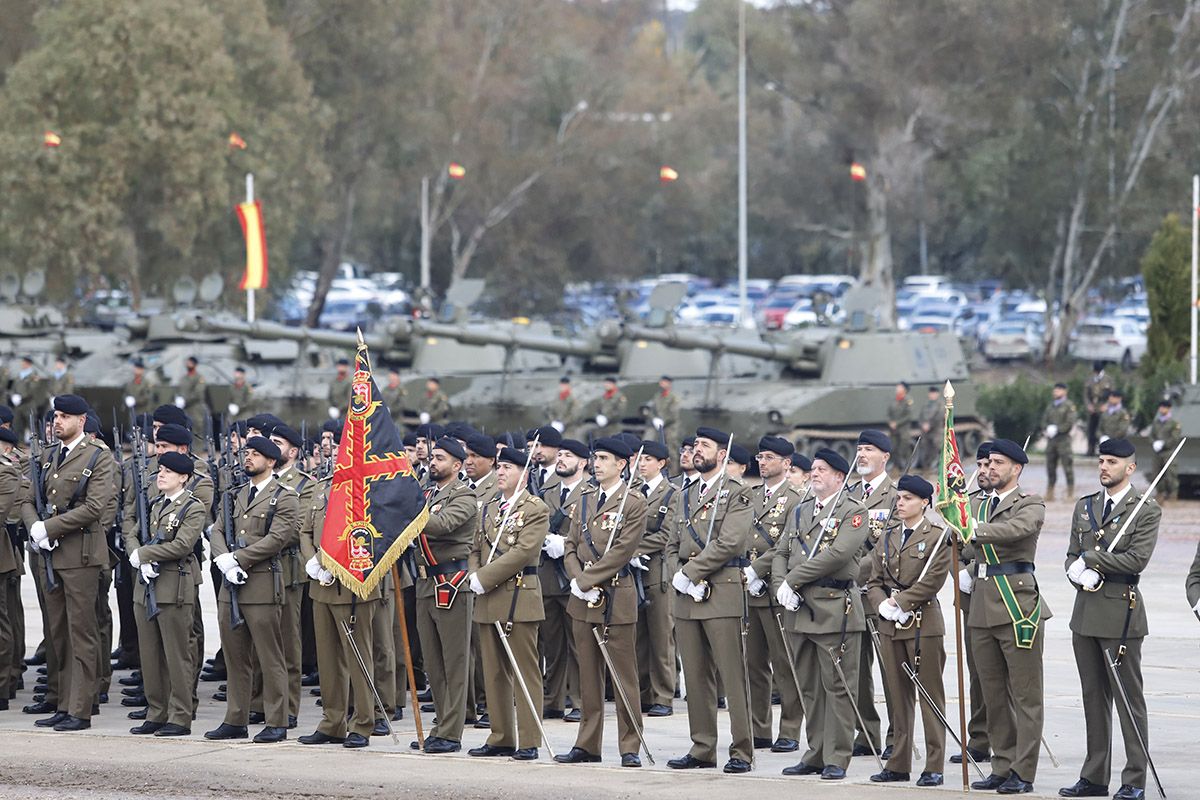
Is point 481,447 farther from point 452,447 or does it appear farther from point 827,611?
point 827,611

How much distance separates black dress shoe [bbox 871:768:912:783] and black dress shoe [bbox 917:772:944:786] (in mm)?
99

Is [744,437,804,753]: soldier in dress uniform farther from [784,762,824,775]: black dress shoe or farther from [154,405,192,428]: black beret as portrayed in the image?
[154,405,192,428]: black beret

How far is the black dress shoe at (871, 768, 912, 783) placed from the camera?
10500 millimetres

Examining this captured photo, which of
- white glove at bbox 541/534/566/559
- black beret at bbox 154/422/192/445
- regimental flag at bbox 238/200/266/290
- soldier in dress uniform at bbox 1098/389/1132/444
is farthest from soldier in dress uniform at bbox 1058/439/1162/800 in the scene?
regimental flag at bbox 238/200/266/290

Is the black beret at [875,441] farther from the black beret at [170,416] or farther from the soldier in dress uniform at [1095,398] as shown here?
the soldier in dress uniform at [1095,398]

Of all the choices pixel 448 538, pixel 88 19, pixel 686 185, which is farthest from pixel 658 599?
pixel 686 185

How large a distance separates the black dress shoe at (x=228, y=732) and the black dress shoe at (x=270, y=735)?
96 mm

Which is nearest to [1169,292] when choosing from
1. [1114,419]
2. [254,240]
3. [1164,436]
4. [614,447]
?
[1114,419]

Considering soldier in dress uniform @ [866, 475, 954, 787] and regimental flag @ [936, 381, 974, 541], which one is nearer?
regimental flag @ [936, 381, 974, 541]

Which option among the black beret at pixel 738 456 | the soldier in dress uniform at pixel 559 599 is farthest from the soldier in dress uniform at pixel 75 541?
the black beret at pixel 738 456

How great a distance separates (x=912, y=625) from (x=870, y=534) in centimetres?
58

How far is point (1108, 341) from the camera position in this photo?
49.2 meters

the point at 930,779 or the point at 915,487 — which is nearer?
the point at 930,779

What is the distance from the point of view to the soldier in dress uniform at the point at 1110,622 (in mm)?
10070
